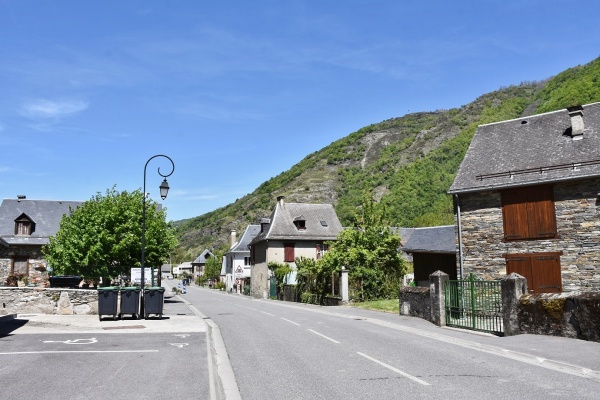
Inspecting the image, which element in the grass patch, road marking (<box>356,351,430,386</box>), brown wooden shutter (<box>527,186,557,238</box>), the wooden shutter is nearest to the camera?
road marking (<box>356,351,430,386</box>)

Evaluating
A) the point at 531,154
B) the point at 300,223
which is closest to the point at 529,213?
the point at 531,154

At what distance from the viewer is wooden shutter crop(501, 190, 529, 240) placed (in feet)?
76.2

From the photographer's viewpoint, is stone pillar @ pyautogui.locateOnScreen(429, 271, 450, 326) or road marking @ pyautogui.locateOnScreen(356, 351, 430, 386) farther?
stone pillar @ pyautogui.locateOnScreen(429, 271, 450, 326)

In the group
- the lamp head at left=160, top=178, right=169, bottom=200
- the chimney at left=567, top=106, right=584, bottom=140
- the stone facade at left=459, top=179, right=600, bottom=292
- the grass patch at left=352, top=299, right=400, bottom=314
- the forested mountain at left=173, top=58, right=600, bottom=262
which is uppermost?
the forested mountain at left=173, top=58, right=600, bottom=262

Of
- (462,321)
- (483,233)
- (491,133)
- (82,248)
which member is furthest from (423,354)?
(82,248)

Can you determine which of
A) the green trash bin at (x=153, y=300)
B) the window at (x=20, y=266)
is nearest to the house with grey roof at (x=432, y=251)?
the green trash bin at (x=153, y=300)

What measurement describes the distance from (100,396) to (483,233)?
2116 centimetres

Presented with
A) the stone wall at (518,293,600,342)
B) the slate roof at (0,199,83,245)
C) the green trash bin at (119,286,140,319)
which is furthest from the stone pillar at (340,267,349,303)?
the slate roof at (0,199,83,245)

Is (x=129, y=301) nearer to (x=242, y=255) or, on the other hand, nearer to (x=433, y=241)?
(x=433, y=241)

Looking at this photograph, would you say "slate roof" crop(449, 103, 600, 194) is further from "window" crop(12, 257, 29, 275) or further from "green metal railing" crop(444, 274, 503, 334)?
"window" crop(12, 257, 29, 275)

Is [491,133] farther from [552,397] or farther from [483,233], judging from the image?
[552,397]

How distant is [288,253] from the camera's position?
48250mm

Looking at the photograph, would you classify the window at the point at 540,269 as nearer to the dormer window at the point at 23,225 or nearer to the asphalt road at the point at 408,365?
the asphalt road at the point at 408,365

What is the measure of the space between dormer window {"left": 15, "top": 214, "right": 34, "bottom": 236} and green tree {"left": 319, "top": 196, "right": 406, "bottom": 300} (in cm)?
2821
